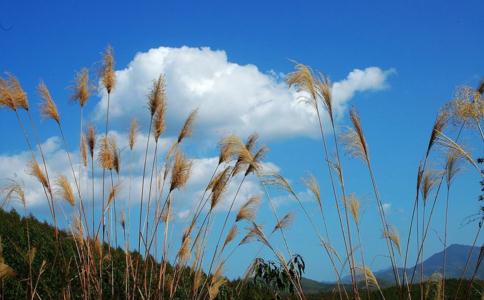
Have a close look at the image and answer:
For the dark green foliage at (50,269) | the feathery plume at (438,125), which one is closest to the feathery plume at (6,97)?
the dark green foliage at (50,269)

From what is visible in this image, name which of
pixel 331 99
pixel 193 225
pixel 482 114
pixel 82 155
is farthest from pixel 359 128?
pixel 82 155

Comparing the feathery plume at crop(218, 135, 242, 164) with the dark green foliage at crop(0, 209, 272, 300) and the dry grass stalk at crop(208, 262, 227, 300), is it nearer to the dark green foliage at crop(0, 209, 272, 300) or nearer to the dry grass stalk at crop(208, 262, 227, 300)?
the dry grass stalk at crop(208, 262, 227, 300)

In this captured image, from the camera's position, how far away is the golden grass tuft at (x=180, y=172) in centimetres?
388

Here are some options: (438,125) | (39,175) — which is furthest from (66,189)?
(438,125)

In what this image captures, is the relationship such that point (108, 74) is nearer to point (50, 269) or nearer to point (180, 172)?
point (180, 172)

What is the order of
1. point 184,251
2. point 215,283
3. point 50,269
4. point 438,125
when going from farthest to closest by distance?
point 50,269, point 184,251, point 215,283, point 438,125

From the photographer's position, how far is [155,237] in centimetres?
447

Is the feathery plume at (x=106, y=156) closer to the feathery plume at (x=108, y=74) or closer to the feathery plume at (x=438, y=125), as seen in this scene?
the feathery plume at (x=108, y=74)

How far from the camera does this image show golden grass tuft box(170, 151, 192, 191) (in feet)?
12.7

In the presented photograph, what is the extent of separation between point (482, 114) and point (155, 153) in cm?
244

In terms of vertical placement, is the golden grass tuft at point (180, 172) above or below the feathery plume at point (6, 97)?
below

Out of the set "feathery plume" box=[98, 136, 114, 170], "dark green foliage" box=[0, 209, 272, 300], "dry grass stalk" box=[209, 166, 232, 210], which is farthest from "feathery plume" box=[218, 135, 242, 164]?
"dark green foliage" box=[0, 209, 272, 300]

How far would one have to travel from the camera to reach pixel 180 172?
3.89 meters

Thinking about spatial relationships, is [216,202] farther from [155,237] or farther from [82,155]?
[82,155]
